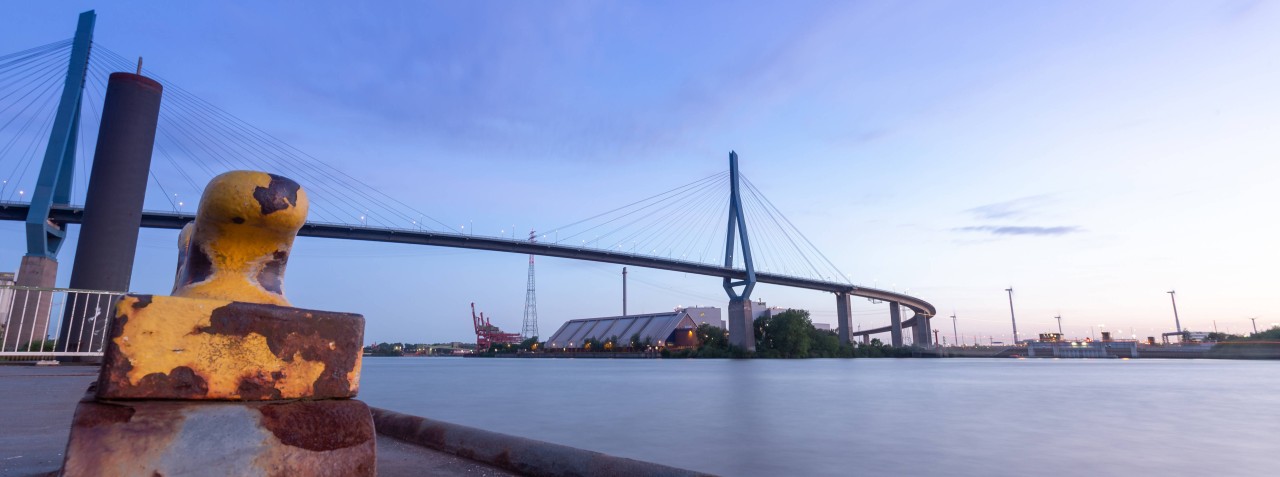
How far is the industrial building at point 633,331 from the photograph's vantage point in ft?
261

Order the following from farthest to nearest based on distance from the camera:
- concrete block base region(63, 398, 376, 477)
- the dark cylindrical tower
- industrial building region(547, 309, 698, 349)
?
1. industrial building region(547, 309, 698, 349)
2. the dark cylindrical tower
3. concrete block base region(63, 398, 376, 477)

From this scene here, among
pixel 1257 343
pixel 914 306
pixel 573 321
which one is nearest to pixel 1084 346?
pixel 1257 343

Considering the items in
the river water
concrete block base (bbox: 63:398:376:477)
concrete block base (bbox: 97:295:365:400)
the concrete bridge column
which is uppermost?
the concrete bridge column

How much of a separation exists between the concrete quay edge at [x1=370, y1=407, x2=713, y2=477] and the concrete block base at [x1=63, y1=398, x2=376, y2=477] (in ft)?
3.32

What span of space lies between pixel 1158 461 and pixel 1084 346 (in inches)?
3845

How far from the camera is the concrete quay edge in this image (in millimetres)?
2084

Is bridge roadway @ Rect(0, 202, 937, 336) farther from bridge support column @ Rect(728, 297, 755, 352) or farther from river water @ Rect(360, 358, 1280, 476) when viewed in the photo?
river water @ Rect(360, 358, 1280, 476)

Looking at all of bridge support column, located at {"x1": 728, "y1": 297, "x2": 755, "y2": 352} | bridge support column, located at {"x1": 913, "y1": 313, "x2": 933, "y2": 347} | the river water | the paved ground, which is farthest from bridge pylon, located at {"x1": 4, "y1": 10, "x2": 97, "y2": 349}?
bridge support column, located at {"x1": 913, "y1": 313, "x2": 933, "y2": 347}

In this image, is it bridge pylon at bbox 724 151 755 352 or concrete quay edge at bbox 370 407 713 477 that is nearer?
concrete quay edge at bbox 370 407 713 477

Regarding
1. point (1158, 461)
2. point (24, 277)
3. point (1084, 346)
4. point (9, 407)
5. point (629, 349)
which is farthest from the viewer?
point (1084, 346)

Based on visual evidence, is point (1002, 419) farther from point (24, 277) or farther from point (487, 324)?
point (487, 324)

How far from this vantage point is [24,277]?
Result: 2148 centimetres

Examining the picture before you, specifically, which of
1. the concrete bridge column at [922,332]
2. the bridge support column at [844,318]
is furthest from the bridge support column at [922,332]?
the bridge support column at [844,318]

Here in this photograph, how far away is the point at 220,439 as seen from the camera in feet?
3.54
